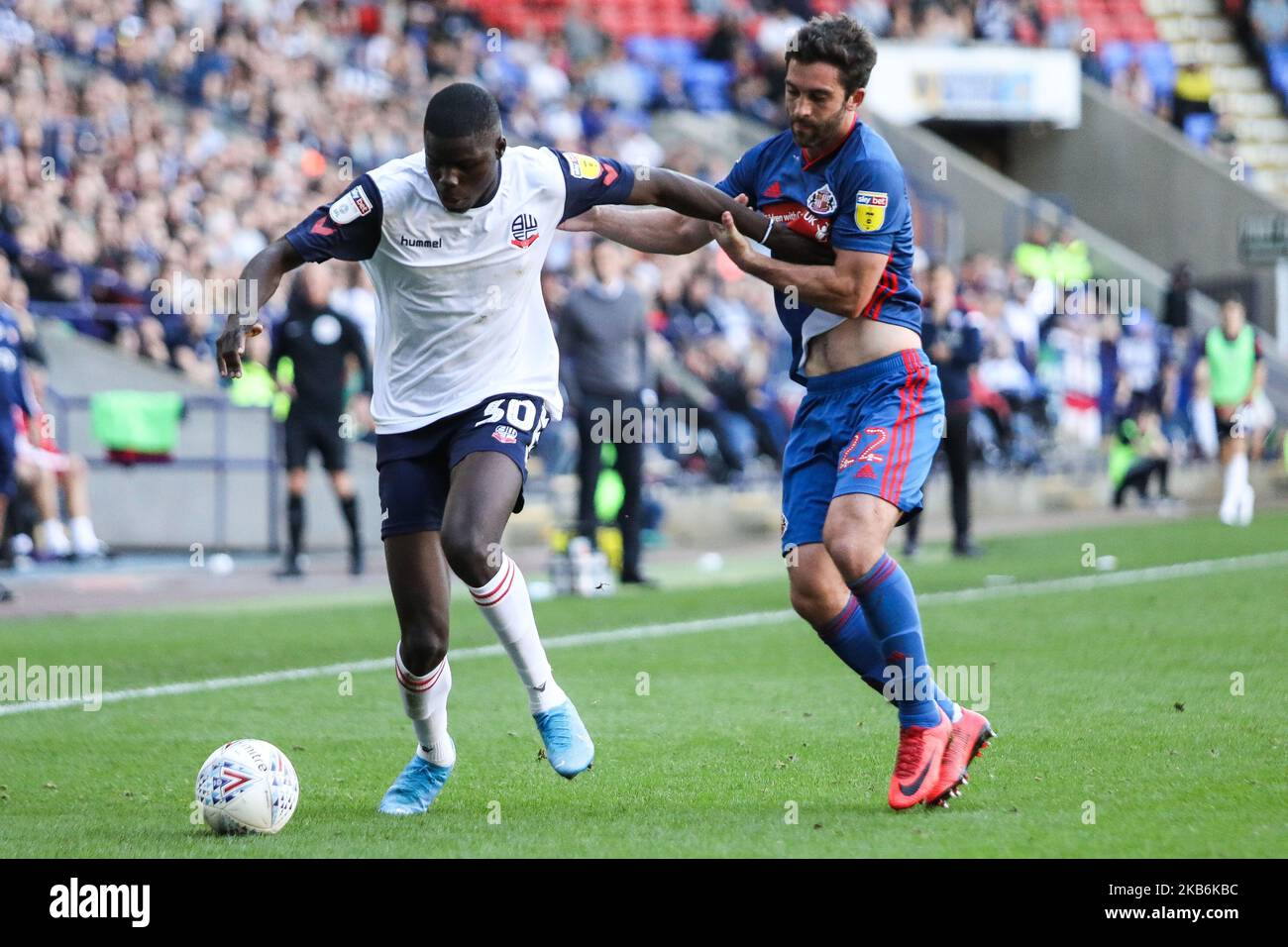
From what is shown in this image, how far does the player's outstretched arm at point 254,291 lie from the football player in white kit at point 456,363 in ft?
0.04

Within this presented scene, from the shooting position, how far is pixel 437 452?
6.60 m

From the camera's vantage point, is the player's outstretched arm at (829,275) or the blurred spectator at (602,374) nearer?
the player's outstretched arm at (829,275)

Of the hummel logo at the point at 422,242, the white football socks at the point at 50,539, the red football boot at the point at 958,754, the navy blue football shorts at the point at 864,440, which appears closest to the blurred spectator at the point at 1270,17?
the white football socks at the point at 50,539

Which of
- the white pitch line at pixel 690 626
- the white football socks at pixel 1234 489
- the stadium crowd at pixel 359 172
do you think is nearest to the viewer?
the white pitch line at pixel 690 626

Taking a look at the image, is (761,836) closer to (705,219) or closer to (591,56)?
(705,219)

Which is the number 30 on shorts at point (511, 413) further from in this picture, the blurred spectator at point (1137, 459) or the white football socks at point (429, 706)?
the blurred spectator at point (1137, 459)

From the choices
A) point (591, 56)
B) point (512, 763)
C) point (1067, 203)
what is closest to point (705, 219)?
point (512, 763)

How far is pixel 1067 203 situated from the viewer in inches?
1220

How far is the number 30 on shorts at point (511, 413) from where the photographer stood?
6.54 meters

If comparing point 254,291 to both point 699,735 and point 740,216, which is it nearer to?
point 740,216

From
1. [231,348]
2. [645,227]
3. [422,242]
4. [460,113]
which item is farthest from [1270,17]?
[231,348]

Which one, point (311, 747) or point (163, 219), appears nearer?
point (311, 747)

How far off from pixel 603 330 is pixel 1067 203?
18484mm
